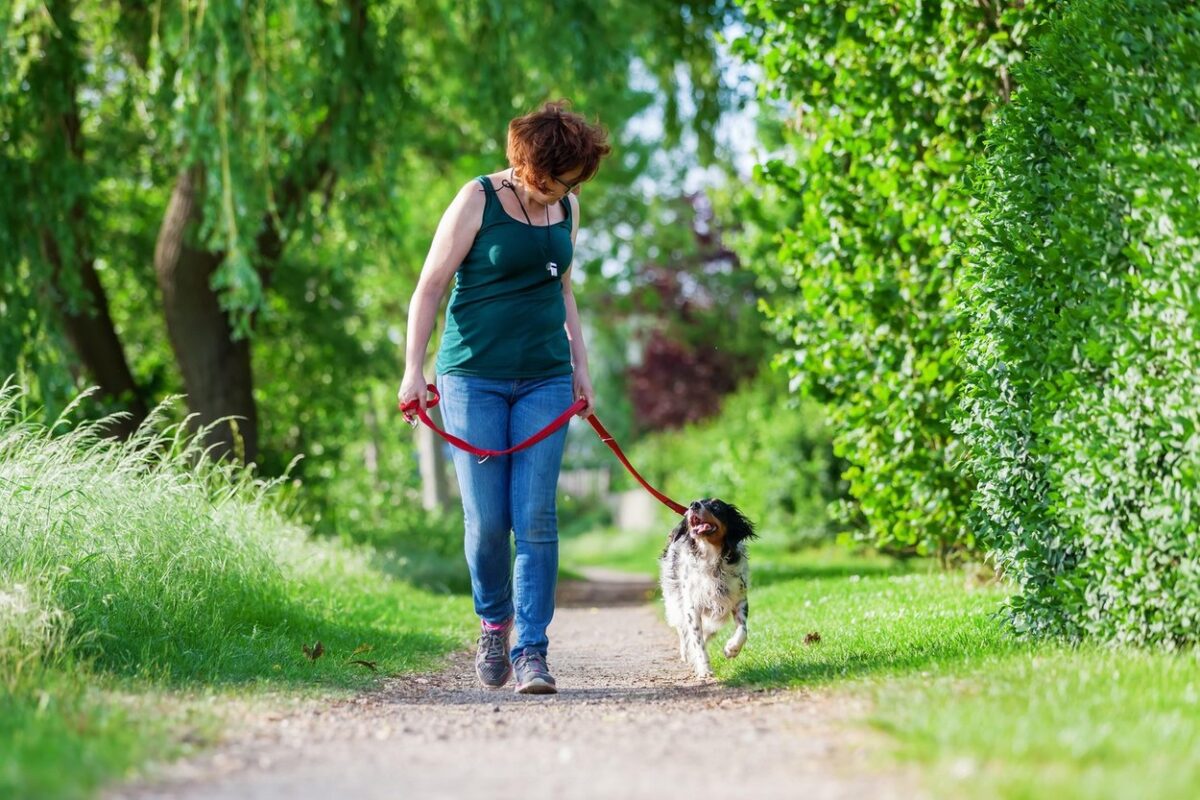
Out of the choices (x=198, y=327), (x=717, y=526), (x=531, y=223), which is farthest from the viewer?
(x=198, y=327)

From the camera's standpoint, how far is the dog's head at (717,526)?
6730mm

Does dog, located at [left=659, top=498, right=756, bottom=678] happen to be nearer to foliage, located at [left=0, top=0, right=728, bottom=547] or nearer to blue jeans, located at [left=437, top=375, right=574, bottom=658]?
blue jeans, located at [left=437, top=375, right=574, bottom=658]

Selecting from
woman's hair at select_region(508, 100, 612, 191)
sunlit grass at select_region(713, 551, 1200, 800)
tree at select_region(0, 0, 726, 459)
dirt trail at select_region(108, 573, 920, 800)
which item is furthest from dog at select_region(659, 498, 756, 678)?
tree at select_region(0, 0, 726, 459)

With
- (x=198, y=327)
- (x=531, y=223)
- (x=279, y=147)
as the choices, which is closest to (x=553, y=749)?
(x=531, y=223)

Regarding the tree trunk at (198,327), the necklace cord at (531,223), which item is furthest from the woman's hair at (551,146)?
the tree trunk at (198,327)

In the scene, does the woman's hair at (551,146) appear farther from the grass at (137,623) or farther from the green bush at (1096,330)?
the grass at (137,623)

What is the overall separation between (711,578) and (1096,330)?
2.32 meters

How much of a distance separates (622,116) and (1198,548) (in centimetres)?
1617

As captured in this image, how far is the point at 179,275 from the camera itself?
12.6 m

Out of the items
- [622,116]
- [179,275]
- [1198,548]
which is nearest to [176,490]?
[1198,548]

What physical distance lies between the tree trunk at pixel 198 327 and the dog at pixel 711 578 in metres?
6.60

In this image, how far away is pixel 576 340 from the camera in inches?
245

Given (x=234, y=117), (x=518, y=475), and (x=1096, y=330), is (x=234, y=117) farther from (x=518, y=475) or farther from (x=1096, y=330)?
(x=1096, y=330)

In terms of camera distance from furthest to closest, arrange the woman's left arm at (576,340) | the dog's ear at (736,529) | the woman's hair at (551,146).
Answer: the dog's ear at (736,529)
the woman's left arm at (576,340)
the woman's hair at (551,146)
